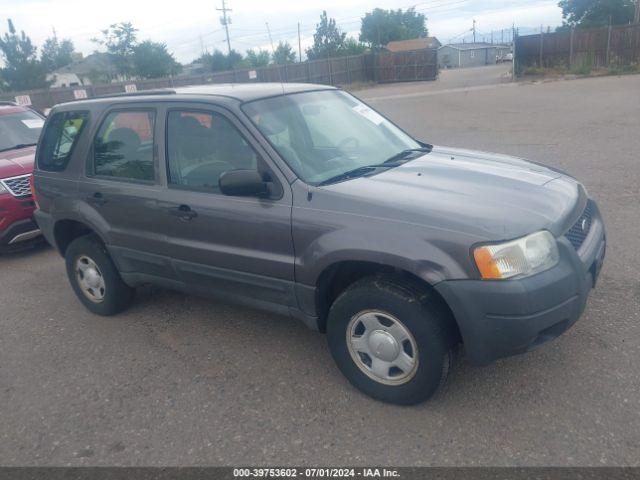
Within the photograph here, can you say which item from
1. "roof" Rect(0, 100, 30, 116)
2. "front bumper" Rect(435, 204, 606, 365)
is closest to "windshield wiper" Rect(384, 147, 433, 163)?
"front bumper" Rect(435, 204, 606, 365)

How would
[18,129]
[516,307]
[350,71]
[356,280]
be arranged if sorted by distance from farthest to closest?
[350,71] < [18,129] < [356,280] < [516,307]

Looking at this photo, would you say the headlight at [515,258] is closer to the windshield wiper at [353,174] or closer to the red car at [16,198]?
the windshield wiper at [353,174]

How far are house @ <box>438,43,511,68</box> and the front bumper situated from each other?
92717 mm

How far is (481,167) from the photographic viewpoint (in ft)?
12.0

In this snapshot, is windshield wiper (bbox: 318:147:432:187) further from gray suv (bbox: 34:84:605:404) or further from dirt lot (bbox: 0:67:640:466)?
dirt lot (bbox: 0:67:640:466)

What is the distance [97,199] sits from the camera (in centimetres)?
426

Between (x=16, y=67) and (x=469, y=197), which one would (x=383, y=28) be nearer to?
(x=16, y=67)

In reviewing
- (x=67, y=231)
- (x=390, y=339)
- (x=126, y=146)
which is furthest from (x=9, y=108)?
(x=390, y=339)

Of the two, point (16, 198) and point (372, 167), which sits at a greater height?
point (372, 167)

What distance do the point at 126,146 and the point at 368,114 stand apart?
1894 mm

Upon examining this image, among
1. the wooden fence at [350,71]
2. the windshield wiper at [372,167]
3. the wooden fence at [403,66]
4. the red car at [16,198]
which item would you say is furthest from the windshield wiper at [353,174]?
the wooden fence at [403,66]

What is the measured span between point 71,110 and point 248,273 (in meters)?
2.33

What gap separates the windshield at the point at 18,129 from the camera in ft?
24.4

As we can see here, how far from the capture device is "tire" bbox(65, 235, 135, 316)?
177 inches
